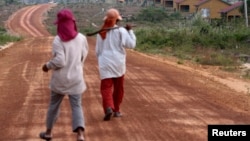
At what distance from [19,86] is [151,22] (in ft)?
164

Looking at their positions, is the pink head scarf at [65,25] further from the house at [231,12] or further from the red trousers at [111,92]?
the house at [231,12]

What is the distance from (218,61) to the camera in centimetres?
2202

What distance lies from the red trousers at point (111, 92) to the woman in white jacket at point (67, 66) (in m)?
1.48

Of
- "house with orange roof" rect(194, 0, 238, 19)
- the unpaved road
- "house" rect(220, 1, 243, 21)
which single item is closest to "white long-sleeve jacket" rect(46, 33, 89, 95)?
the unpaved road

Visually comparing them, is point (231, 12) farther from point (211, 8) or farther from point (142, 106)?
point (142, 106)

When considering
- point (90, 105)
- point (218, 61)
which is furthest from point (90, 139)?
point (218, 61)

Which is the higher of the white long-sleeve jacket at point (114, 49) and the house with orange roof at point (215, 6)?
the white long-sleeve jacket at point (114, 49)

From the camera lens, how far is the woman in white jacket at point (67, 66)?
23.7 ft

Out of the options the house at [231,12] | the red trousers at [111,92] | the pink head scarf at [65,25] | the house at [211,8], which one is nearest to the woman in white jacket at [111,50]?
the red trousers at [111,92]

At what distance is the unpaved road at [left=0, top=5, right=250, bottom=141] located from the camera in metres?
8.23

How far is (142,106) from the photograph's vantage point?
1034 cm

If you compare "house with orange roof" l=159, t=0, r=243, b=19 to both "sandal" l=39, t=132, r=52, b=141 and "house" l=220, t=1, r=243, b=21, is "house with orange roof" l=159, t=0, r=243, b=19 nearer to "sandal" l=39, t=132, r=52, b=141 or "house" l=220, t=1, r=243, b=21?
"house" l=220, t=1, r=243, b=21

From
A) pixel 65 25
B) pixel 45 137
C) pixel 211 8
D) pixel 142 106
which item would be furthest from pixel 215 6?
pixel 65 25

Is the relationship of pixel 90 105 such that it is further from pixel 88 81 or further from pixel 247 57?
pixel 247 57
